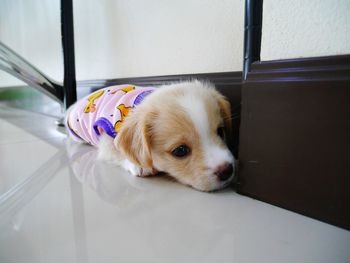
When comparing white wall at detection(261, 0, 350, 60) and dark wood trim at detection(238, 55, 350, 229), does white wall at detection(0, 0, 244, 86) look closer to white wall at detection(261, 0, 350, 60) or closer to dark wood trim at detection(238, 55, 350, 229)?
white wall at detection(261, 0, 350, 60)

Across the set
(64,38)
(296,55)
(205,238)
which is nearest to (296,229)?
(205,238)

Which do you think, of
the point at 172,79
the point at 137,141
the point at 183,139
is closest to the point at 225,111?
the point at 183,139

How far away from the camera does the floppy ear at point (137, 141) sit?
885 millimetres

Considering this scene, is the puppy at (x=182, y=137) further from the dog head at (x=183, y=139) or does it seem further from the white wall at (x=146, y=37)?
the white wall at (x=146, y=37)

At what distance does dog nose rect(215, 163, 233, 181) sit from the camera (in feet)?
2.63

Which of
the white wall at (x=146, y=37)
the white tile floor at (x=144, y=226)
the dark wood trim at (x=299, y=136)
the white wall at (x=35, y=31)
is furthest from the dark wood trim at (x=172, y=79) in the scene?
the white wall at (x=35, y=31)

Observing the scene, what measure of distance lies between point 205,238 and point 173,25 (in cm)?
121

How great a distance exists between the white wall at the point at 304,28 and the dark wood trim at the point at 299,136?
70 millimetres

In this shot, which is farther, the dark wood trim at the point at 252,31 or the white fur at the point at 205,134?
the white fur at the point at 205,134

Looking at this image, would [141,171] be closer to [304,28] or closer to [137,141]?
[137,141]

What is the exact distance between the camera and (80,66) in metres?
2.43

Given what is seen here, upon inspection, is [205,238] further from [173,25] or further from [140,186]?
[173,25]

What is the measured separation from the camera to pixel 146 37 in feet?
5.46

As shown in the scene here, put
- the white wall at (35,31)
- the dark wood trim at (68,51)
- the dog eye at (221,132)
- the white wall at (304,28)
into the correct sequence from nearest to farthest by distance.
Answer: the white wall at (304,28), the dog eye at (221,132), the dark wood trim at (68,51), the white wall at (35,31)
